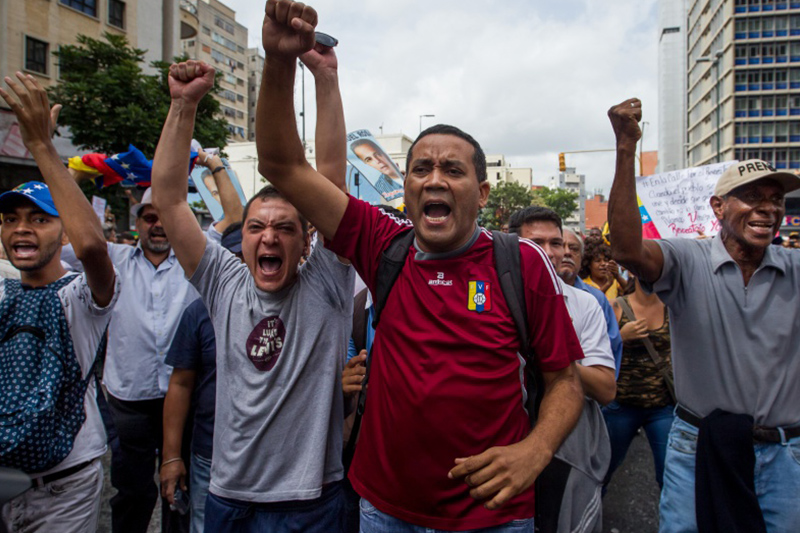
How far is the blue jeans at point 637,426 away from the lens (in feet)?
13.0

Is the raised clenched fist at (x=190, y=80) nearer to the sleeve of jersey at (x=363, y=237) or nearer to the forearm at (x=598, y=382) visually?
the sleeve of jersey at (x=363, y=237)

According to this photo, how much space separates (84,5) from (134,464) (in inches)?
1007

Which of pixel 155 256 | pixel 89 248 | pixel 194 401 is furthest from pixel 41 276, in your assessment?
pixel 155 256

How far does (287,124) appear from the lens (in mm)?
1870

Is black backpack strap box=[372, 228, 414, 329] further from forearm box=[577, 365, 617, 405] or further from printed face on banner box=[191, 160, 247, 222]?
printed face on banner box=[191, 160, 247, 222]

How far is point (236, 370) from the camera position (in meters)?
2.23

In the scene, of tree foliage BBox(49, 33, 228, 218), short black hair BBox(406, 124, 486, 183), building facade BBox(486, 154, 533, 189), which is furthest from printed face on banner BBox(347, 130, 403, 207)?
A: building facade BBox(486, 154, 533, 189)

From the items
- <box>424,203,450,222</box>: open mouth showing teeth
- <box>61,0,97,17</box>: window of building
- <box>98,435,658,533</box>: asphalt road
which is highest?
<box>61,0,97,17</box>: window of building

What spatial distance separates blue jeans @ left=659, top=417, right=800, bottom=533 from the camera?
8.40ft

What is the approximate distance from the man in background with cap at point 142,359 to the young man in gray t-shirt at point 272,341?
1291 millimetres

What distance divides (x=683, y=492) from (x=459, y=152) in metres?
2.05

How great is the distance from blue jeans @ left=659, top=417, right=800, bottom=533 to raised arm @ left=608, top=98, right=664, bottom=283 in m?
0.83

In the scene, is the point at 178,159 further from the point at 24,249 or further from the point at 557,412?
the point at 557,412

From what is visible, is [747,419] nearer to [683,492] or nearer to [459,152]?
[683,492]
